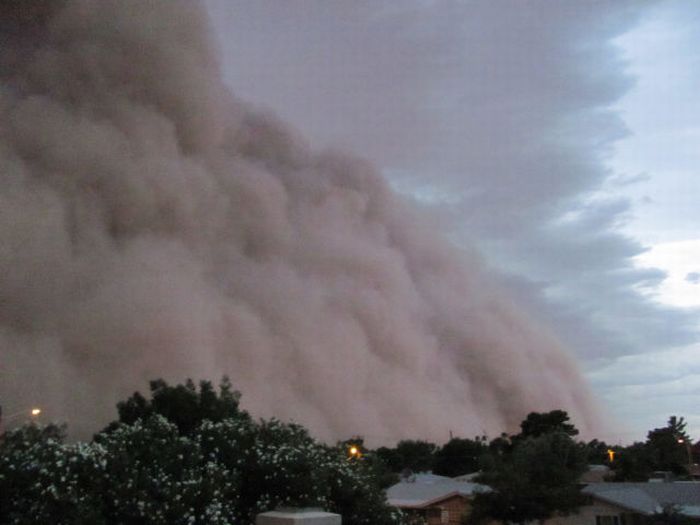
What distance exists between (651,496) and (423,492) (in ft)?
21.4

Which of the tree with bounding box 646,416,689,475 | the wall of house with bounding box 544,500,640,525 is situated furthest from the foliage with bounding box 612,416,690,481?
the wall of house with bounding box 544,500,640,525

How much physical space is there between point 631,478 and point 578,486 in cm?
1419

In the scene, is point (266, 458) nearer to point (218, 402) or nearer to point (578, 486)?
point (218, 402)

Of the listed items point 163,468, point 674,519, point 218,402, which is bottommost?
point 674,519

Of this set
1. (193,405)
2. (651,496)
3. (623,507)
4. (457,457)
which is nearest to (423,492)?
(623,507)

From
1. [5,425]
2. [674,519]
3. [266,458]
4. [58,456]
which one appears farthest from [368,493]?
[5,425]

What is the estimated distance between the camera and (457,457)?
153ft

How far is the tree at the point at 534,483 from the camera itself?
1895 cm

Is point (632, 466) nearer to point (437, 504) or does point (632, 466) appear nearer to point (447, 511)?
A: point (447, 511)

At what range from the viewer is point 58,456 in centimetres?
823

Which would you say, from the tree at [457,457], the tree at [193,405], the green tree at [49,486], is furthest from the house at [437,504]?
the tree at [457,457]

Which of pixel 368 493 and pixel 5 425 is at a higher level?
pixel 5 425

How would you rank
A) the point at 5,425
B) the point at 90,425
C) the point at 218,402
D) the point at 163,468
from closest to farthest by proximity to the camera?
the point at 163,468 → the point at 218,402 → the point at 5,425 → the point at 90,425

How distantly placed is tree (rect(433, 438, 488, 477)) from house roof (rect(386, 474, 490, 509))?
19.0 meters
